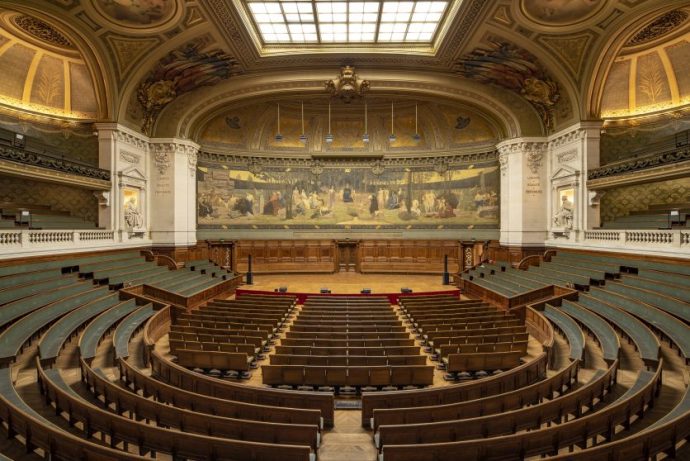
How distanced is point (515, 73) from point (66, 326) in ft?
58.8

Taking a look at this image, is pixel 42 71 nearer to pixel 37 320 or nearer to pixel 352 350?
pixel 37 320

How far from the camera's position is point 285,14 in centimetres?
1319

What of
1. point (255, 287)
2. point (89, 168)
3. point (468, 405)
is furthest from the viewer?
point (255, 287)

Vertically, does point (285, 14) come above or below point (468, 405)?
above

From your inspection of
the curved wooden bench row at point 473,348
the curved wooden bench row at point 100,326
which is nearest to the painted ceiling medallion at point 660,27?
the curved wooden bench row at point 473,348

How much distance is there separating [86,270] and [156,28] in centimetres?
888

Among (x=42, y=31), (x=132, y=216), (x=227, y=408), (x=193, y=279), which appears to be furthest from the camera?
(x=132, y=216)

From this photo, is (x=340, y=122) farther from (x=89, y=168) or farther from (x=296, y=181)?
(x=89, y=168)

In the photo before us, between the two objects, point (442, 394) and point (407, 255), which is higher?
point (407, 255)

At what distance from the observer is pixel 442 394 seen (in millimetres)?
5152

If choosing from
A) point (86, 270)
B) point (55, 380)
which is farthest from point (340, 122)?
point (55, 380)

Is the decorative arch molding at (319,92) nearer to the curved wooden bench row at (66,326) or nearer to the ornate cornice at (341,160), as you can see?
the ornate cornice at (341,160)

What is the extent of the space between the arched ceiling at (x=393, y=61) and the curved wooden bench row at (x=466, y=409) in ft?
38.9

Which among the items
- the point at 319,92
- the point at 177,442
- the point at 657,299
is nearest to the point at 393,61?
the point at 319,92
